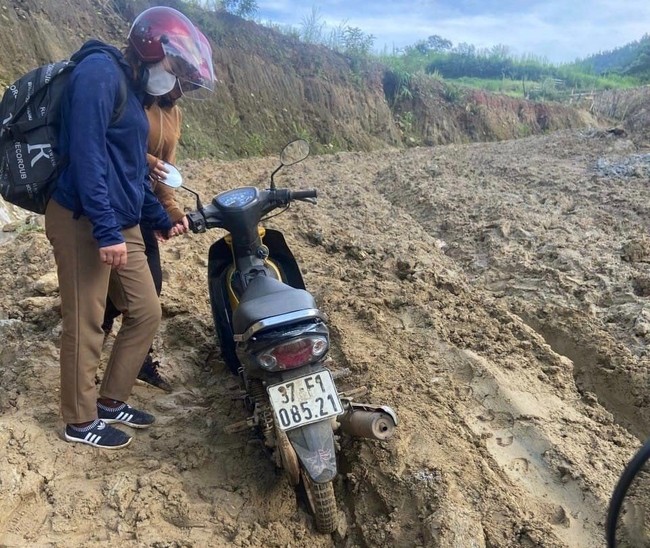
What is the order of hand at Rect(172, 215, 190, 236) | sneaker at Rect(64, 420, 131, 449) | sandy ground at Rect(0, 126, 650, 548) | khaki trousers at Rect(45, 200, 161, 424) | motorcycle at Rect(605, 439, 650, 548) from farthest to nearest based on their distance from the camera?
hand at Rect(172, 215, 190, 236), sneaker at Rect(64, 420, 131, 449), khaki trousers at Rect(45, 200, 161, 424), sandy ground at Rect(0, 126, 650, 548), motorcycle at Rect(605, 439, 650, 548)

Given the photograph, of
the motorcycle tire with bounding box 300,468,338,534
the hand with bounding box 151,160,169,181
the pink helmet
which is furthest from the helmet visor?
the motorcycle tire with bounding box 300,468,338,534

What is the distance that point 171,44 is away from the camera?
271 cm

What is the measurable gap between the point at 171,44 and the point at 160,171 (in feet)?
2.17

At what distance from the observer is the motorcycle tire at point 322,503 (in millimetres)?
2418

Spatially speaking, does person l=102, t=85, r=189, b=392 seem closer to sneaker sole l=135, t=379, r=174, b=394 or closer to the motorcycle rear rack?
sneaker sole l=135, t=379, r=174, b=394

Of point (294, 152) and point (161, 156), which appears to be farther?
point (161, 156)

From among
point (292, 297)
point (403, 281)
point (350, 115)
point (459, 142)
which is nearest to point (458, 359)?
point (403, 281)

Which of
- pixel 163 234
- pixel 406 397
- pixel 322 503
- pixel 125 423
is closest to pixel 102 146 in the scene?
pixel 163 234

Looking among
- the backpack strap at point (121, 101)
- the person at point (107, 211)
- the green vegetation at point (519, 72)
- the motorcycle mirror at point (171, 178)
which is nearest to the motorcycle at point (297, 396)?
the person at point (107, 211)

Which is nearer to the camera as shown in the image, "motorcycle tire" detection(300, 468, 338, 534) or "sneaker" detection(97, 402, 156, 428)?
"motorcycle tire" detection(300, 468, 338, 534)

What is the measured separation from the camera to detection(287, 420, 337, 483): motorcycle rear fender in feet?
7.68

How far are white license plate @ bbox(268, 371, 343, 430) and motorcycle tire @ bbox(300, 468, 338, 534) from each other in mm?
239

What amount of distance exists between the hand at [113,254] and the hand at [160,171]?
679mm

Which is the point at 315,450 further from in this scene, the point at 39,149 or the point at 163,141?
the point at 163,141
